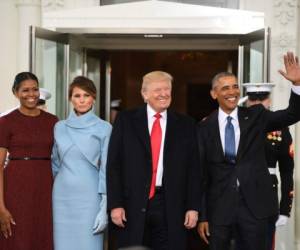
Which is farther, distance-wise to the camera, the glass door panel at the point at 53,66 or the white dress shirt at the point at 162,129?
the glass door panel at the point at 53,66

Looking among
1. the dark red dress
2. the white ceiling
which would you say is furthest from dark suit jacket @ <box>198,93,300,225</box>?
the white ceiling

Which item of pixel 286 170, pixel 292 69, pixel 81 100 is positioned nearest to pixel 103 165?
pixel 81 100

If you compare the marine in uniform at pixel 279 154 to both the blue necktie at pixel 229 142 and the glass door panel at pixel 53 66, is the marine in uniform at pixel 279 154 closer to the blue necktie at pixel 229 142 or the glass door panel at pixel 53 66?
the blue necktie at pixel 229 142

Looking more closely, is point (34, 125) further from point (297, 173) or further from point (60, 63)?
point (297, 173)

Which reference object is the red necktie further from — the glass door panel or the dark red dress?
the glass door panel

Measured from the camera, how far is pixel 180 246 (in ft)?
13.9

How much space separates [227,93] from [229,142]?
320mm

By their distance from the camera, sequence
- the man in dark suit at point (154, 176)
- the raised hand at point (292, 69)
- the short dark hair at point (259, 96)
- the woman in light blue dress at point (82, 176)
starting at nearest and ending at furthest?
1. the raised hand at point (292, 69)
2. the man in dark suit at point (154, 176)
3. the woman in light blue dress at point (82, 176)
4. the short dark hair at point (259, 96)

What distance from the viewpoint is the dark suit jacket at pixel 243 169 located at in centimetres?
423

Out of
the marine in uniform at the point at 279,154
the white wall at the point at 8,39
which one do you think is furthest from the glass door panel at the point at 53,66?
the marine in uniform at the point at 279,154

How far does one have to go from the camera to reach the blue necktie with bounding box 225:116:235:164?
14.0ft

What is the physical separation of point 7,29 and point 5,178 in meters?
3.52

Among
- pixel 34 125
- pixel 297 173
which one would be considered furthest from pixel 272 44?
pixel 34 125

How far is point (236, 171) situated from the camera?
4234 mm
